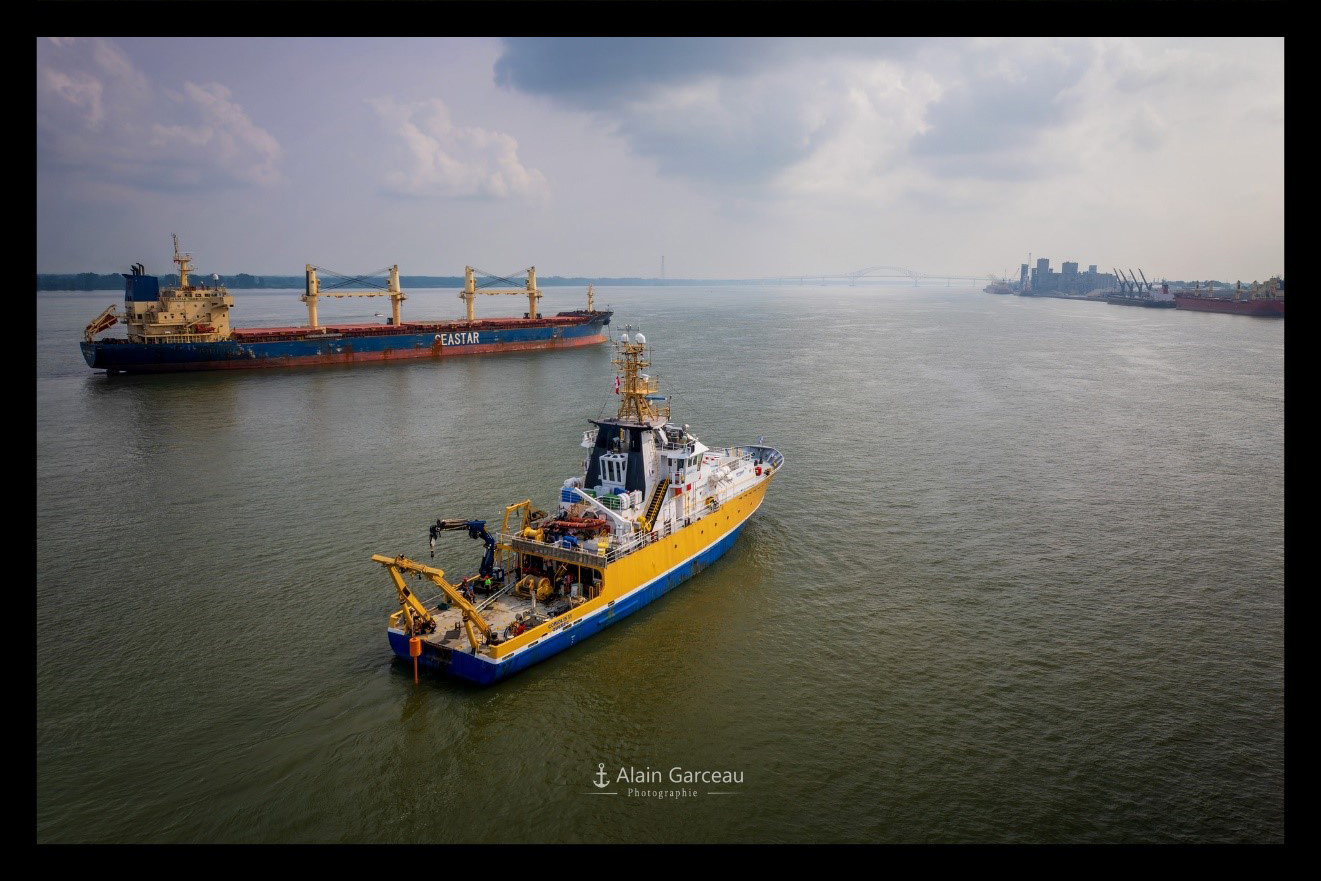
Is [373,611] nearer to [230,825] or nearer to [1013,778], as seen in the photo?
[230,825]

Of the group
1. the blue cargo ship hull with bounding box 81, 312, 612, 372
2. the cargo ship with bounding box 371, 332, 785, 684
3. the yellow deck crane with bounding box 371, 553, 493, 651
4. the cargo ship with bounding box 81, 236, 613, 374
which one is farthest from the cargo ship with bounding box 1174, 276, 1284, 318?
the yellow deck crane with bounding box 371, 553, 493, 651

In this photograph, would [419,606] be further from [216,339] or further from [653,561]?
[216,339]

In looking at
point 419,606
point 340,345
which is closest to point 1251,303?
point 340,345

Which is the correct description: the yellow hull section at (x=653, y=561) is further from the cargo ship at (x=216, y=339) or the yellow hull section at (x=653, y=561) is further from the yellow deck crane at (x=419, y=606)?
the cargo ship at (x=216, y=339)

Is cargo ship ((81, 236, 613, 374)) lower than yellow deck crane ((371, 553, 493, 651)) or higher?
higher

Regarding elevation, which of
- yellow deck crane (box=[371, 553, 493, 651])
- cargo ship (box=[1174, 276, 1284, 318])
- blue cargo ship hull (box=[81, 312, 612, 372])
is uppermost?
cargo ship (box=[1174, 276, 1284, 318])

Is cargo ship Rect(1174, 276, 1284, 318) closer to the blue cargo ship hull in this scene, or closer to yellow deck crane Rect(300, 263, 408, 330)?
the blue cargo ship hull
